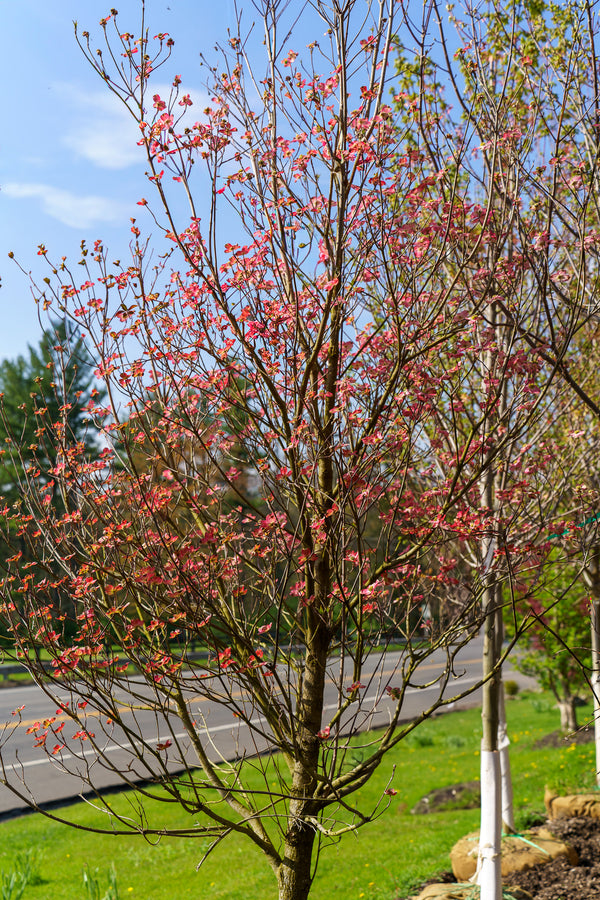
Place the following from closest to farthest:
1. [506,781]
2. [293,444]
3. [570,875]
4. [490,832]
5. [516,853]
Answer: [293,444] < [490,832] < [570,875] < [516,853] < [506,781]

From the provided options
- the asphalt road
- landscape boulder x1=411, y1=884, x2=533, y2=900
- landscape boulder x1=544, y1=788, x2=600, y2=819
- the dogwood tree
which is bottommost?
the asphalt road

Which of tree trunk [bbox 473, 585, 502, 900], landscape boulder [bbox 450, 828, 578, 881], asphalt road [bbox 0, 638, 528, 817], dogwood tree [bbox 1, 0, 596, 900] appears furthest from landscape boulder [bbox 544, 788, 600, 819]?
dogwood tree [bbox 1, 0, 596, 900]

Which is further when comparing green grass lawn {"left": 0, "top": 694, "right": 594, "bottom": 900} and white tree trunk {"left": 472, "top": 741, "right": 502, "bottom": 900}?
green grass lawn {"left": 0, "top": 694, "right": 594, "bottom": 900}

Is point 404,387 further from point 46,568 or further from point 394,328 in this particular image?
point 46,568

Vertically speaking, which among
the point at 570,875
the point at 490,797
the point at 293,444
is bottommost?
the point at 570,875

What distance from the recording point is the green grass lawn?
6.71 metres

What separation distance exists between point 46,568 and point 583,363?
174 inches

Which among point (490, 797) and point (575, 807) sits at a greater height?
point (490, 797)

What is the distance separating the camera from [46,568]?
315 centimetres

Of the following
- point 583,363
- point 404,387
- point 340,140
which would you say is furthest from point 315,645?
point 583,363

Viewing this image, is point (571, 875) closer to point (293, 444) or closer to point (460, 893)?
point (460, 893)

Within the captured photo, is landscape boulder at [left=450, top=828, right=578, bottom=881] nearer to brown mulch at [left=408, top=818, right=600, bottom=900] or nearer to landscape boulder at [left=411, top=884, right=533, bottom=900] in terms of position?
brown mulch at [left=408, top=818, right=600, bottom=900]

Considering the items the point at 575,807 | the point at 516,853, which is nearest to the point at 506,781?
the point at 516,853

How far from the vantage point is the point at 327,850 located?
8141 millimetres
